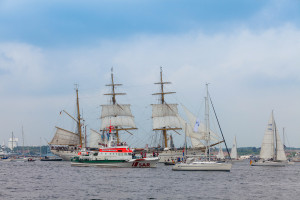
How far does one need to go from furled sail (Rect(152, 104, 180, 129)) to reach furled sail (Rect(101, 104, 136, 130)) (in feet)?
30.9

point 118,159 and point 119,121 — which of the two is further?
point 119,121

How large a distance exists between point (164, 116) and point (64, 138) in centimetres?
3558

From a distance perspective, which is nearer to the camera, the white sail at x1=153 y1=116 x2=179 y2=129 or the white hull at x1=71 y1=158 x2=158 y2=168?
the white hull at x1=71 y1=158 x2=158 y2=168

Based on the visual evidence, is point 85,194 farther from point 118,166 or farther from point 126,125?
point 126,125

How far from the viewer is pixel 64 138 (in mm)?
154500

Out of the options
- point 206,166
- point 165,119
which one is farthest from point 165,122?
point 206,166

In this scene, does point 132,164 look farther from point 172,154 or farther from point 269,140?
point 172,154

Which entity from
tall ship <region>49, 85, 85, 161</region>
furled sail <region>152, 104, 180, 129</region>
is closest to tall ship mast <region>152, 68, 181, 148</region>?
furled sail <region>152, 104, 180, 129</region>

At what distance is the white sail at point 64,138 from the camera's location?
153m

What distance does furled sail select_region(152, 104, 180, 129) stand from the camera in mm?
146875

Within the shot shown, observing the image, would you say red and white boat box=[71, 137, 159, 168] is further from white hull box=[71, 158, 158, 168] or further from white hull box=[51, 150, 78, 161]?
white hull box=[51, 150, 78, 161]

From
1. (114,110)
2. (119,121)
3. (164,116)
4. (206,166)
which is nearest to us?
(206,166)

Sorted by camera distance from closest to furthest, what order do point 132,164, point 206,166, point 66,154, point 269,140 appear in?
Answer: point 206,166 < point 132,164 < point 269,140 < point 66,154

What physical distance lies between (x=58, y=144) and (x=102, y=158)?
204 feet
